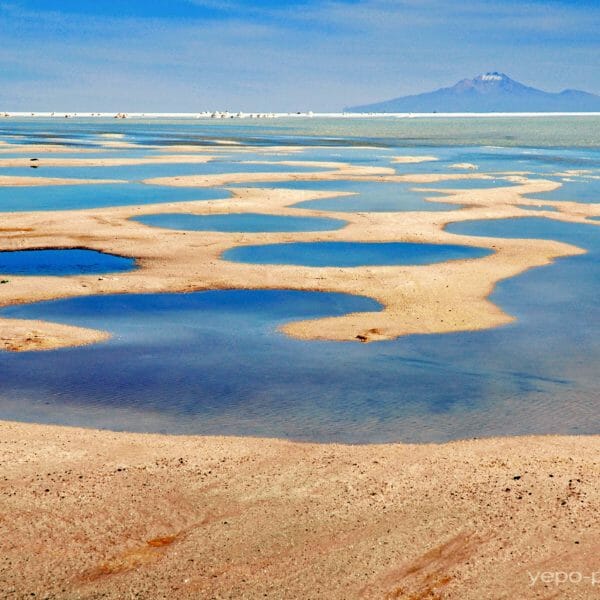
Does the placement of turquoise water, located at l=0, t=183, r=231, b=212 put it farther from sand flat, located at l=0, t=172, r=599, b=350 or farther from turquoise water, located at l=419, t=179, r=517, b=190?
turquoise water, located at l=419, t=179, r=517, b=190

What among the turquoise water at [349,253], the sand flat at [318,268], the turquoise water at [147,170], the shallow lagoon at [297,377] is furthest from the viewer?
the turquoise water at [147,170]

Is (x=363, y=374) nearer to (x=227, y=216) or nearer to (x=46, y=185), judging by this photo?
(x=227, y=216)

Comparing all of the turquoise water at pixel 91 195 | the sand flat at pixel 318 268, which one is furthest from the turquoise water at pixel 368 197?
the turquoise water at pixel 91 195

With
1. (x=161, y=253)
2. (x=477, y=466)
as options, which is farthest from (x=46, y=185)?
(x=477, y=466)

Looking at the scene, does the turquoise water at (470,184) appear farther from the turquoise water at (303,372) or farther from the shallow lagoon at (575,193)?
the turquoise water at (303,372)

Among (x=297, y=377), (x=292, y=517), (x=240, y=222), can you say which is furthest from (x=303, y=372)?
(x=240, y=222)

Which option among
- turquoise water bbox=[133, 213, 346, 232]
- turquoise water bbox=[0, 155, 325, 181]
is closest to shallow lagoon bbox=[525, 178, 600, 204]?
turquoise water bbox=[133, 213, 346, 232]

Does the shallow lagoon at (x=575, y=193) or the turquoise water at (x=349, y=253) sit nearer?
the turquoise water at (x=349, y=253)
